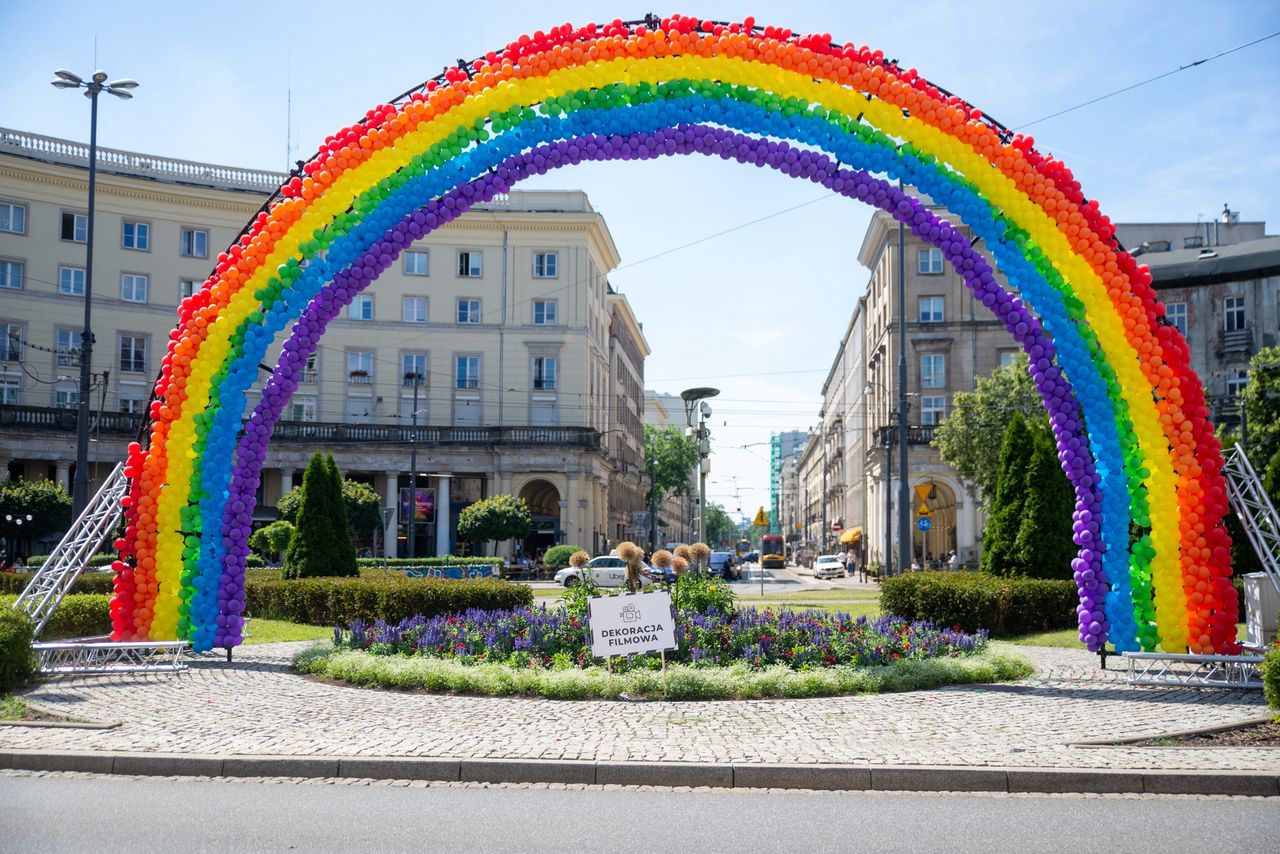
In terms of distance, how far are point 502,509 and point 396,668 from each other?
133 ft

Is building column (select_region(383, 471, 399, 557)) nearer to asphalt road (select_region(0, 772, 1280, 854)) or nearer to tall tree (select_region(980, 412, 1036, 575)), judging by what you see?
tall tree (select_region(980, 412, 1036, 575))

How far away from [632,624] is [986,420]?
41.4 meters

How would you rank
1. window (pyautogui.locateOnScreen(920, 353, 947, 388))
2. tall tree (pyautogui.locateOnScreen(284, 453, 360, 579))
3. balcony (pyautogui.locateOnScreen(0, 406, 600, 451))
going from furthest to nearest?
window (pyautogui.locateOnScreen(920, 353, 947, 388)) < balcony (pyautogui.locateOnScreen(0, 406, 600, 451)) < tall tree (pyautogui.locateOnScreen(284, 453, 360, 579))

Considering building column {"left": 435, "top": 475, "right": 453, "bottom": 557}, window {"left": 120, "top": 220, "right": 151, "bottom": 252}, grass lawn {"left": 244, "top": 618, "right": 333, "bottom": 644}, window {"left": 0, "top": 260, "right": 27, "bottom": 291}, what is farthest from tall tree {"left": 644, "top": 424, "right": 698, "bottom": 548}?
grass lawn {"left": 244, "top": 618, "right": 333, "bottom": 644}

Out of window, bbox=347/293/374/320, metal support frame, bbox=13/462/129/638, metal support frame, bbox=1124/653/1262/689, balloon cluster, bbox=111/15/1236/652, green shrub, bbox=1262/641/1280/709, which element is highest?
window, bbox=347/293/374/320

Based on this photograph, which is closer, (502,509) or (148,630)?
(148,630)

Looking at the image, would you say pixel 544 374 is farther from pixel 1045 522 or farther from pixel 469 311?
pixel 1045 522

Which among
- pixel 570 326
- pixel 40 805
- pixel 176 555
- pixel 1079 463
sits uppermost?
pixel 570 326

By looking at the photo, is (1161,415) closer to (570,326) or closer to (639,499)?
(570,326)

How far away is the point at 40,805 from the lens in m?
8.10

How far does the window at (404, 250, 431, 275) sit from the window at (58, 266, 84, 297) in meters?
16.6

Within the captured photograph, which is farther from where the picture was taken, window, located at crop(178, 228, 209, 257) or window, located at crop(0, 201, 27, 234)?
window, located at crop(178, 228, 209, 257)

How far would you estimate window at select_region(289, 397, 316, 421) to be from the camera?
62.3m

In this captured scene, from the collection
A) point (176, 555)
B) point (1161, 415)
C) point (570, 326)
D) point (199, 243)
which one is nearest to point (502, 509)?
point (570, 326)
